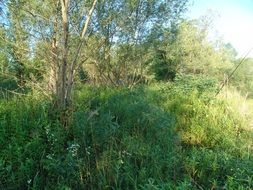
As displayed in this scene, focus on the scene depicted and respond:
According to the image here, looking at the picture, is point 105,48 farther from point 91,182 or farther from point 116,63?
point 91,182

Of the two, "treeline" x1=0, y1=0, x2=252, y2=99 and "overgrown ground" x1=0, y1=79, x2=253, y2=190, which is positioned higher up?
"treeline" x1=0, y1=0, x2=252, y2=99

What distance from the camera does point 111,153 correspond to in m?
3.89

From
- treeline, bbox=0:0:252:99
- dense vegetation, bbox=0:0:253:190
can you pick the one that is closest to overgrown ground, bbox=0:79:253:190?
dense vegetation, bbox=0:0:253:190

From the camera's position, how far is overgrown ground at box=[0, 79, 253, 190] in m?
3.42

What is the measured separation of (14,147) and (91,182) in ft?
3.71

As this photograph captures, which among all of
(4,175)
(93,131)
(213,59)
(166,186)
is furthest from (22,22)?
(213,59)

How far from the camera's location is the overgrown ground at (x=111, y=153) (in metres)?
3.42

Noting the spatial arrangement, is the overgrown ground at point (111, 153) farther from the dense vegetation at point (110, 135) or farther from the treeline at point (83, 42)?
the treeline at point (83, 42)

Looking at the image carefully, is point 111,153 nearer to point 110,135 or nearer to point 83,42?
point 110,135

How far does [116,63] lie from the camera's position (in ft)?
50.5

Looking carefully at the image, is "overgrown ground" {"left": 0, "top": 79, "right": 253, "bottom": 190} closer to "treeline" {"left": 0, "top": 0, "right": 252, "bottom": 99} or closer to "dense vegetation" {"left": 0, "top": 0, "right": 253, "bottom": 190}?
"dense vegetation" {"left": 0, "top": 0, "right": 253, "bottom": 190}

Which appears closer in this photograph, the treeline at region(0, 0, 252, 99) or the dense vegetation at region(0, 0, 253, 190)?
the dense vegetation at region(0, 0, 253, 190)

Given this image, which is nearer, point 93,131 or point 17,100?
point 93,131

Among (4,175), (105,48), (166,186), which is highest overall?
(105,48)
